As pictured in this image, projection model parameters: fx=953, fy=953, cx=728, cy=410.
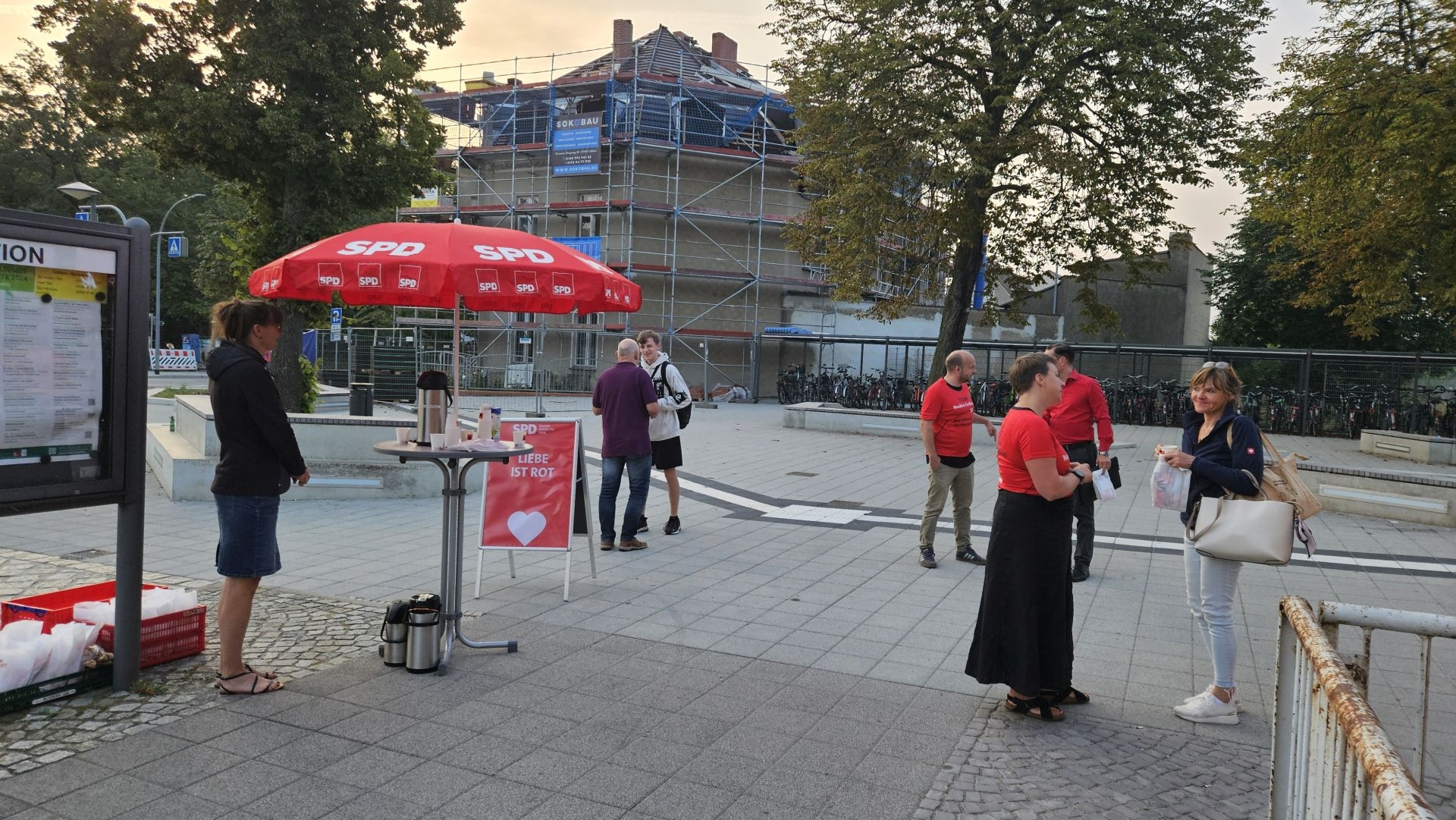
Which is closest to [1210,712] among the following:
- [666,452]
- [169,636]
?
[169,636]

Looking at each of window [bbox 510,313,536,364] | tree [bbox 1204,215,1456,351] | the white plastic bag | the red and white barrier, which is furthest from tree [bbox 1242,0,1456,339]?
the red and white barrier

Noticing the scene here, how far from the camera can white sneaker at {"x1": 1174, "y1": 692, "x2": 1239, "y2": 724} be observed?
15.7 ft

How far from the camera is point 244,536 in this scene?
466 centimetres

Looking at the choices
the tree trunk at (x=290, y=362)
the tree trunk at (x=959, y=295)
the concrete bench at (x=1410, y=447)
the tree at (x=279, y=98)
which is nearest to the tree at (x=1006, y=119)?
the tree trunk at (x=959, y=295)

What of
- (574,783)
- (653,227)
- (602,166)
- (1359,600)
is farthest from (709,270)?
(574,783)

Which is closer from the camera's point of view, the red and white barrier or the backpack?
the backpack

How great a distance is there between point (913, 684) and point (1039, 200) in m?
16.1

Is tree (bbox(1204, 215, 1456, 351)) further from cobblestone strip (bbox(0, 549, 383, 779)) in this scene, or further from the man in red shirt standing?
cobblestone strip (bbox(0, 549, 383, 779))

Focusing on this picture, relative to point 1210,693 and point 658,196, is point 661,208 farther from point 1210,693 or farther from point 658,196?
point 1210,693

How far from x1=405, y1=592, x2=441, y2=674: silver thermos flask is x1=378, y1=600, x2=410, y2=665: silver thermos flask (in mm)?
51

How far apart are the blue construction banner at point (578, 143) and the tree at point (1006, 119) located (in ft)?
48.0

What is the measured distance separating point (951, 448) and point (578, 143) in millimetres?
28581

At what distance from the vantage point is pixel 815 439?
798 inches

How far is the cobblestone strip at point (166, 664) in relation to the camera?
4.18 metres
